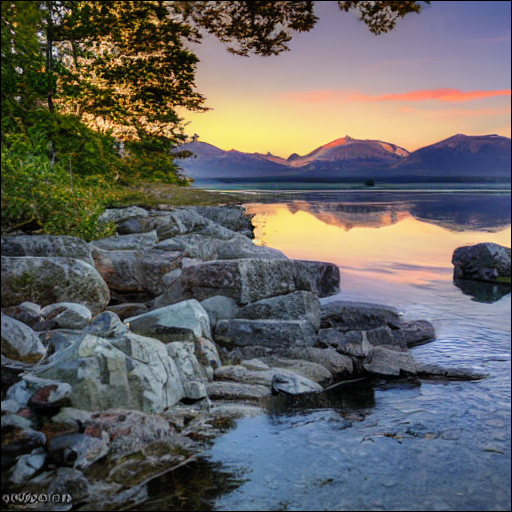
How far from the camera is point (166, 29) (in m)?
7.59

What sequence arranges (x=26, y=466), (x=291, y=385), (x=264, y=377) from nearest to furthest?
(x=26, y=466) < (x=291, y=385) < (x=264, y=377)

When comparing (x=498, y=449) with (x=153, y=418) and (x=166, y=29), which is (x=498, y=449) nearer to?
(x=153, y=418)

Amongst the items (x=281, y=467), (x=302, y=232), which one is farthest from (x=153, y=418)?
(x=302, y=232)

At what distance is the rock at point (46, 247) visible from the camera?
36.0 feet

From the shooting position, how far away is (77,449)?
560 centimetres

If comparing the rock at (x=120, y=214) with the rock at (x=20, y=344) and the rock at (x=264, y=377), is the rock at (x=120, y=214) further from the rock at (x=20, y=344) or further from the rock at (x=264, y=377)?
the rock at (x=264, y=377)

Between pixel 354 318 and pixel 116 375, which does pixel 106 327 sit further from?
pixel 354 318

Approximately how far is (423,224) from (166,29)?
1560 inches

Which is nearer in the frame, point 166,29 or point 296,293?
point 166,29

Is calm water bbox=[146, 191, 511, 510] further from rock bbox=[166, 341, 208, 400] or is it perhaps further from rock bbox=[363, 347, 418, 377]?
rock bbox=[166, 341, 208, 400]

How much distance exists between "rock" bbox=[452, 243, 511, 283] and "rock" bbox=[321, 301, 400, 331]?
27.0 ft

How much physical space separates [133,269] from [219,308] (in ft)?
10.1

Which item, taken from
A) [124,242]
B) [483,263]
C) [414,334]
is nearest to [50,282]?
[124,242]

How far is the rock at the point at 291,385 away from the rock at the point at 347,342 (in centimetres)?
145
